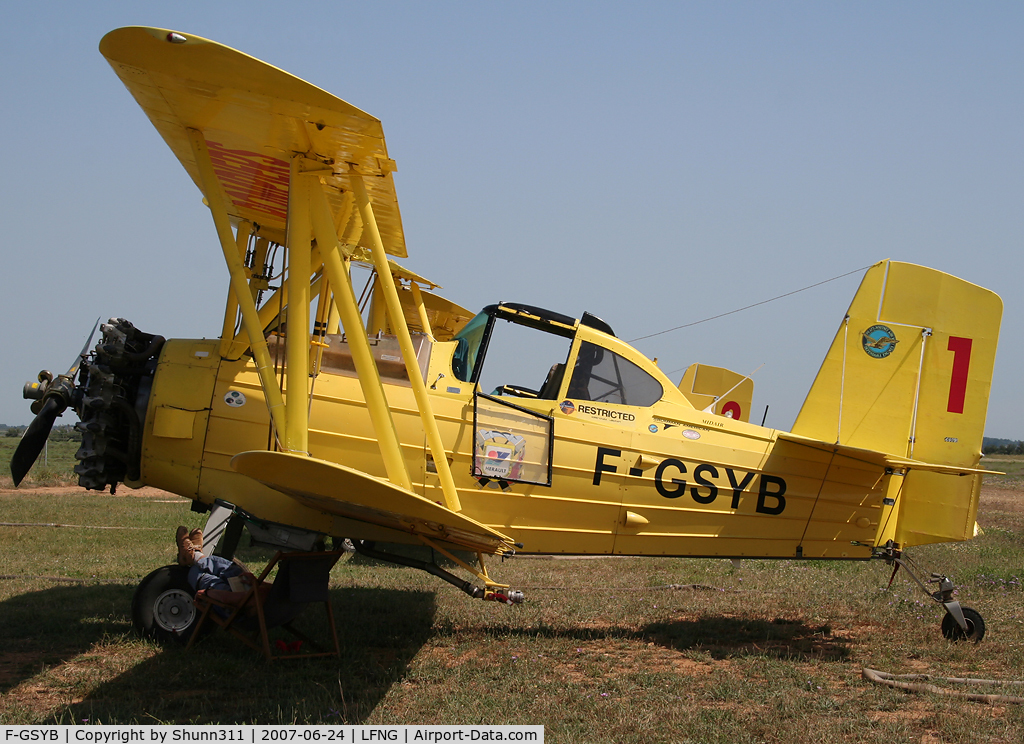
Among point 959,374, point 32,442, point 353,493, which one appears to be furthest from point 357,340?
point 959,374

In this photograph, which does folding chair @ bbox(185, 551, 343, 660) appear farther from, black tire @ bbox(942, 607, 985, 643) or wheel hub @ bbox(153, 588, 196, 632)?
black tire @ bbox(942, 607, 985, 643)

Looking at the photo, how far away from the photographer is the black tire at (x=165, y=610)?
20.3 ft

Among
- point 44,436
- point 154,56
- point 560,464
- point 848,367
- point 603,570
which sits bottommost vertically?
point 603,570

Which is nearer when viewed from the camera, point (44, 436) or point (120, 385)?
point (120, 385)

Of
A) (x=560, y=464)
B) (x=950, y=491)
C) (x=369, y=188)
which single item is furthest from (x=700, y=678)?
(x=369, y=188)

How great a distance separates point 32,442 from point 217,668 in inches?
118

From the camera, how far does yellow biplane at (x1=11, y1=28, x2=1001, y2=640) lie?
584 centimetres

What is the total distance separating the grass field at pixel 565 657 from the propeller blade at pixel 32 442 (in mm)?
1324

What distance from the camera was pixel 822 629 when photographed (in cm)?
759

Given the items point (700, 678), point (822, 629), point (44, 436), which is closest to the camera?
point (700, 678)

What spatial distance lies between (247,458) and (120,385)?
2.69m

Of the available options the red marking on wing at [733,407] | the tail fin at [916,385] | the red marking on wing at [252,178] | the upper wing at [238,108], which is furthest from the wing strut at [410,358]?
the red marking on wing at [733,407]

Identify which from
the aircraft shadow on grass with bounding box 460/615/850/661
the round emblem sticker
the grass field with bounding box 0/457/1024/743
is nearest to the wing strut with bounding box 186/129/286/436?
the grass field with bounding box 0/457/1024/743

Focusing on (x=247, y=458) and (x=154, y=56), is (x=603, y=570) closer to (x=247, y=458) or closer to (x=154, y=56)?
(x=247, y=458)
